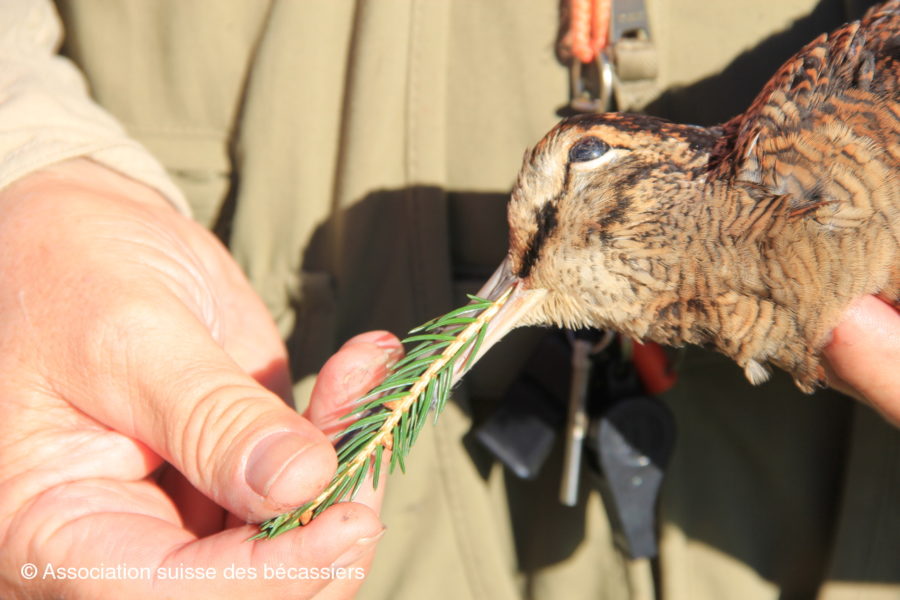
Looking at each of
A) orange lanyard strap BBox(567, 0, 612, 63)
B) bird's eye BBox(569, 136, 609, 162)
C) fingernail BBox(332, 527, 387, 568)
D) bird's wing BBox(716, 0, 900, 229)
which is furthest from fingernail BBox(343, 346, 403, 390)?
orange lanyard strap BBox(567, 0, 612, 63)

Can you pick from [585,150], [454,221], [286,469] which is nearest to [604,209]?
[585,150]

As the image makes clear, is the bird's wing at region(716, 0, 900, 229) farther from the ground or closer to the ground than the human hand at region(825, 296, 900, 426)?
farther from the ground

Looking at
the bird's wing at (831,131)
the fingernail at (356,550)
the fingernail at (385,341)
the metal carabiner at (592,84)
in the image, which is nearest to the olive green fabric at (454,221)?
the metal carabiner at (592,84)

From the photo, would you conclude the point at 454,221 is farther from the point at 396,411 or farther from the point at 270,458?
the point at 270,458

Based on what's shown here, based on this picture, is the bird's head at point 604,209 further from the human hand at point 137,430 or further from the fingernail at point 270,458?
the fingernail at point 270,458

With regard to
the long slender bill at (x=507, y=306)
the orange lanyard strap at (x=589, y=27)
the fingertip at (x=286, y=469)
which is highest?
the orange lanyard strap at (x=589, y=27)

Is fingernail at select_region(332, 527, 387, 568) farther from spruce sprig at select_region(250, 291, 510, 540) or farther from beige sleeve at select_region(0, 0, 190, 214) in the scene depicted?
beige sleeve at select_region(0, 0, 190, 214)
